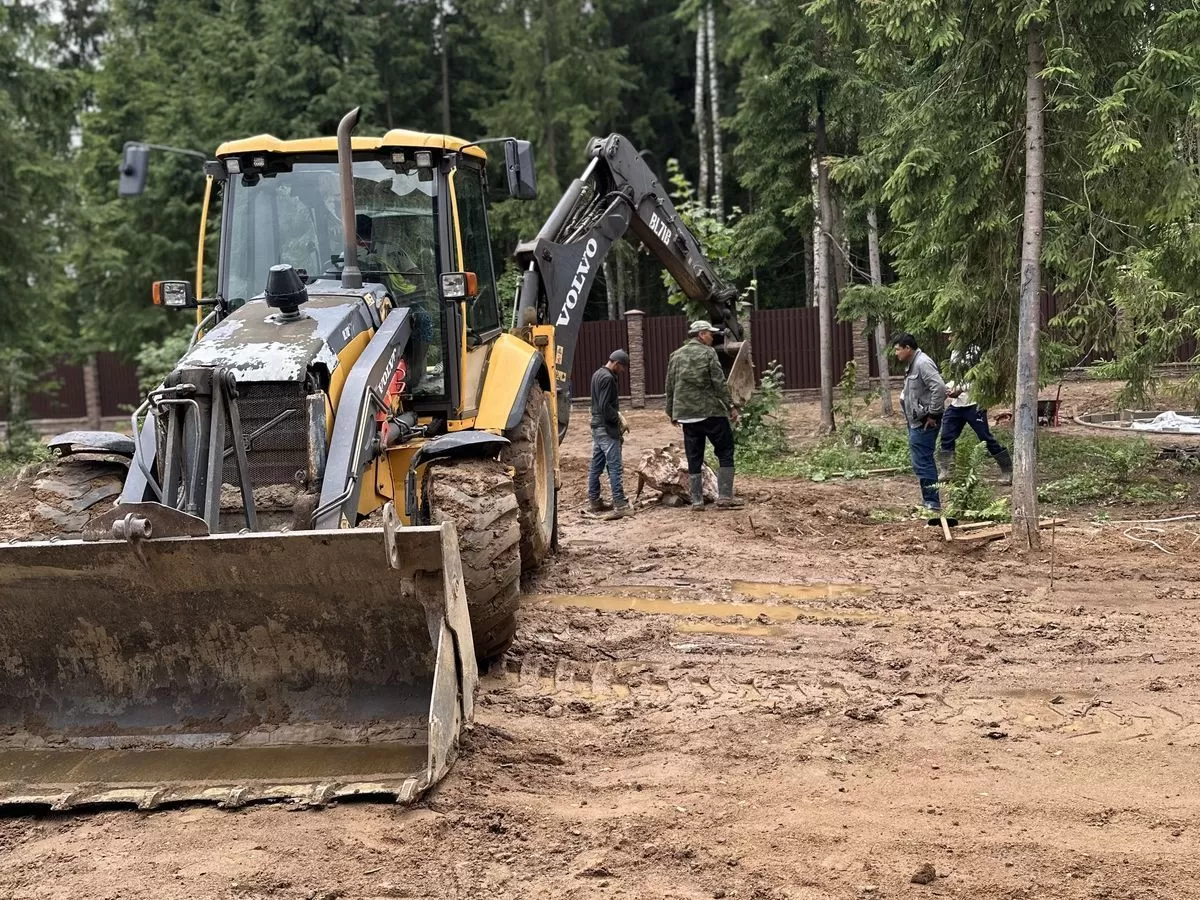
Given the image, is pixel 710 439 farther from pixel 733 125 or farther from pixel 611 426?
pixel 733 125

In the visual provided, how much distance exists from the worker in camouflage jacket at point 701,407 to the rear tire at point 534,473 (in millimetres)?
2395

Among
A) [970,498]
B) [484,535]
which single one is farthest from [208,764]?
[970,498]

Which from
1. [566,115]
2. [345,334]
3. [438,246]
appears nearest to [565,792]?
[345,334]

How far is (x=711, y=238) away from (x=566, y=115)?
1420 cm

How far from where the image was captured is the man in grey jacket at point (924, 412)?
10453 mm

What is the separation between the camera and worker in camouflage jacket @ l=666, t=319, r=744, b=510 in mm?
11117

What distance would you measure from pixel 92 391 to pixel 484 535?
1004 inches

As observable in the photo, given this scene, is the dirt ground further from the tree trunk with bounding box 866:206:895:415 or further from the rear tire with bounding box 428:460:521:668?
the tree trunk with bounding box 866:206:895:415

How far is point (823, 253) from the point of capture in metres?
16.5

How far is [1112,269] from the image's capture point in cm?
966

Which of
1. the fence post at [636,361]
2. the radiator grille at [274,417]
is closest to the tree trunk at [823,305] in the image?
the fence post at [636,361]

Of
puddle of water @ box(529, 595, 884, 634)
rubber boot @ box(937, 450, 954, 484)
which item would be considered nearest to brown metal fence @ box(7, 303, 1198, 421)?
rubber boot @ box(937, 450, 954, 484)

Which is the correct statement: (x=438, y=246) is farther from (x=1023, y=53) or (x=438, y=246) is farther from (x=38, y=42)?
(x=38, y=42)

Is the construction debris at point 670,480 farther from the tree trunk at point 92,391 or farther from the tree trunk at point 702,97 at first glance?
the tree trunk at point 92,391
